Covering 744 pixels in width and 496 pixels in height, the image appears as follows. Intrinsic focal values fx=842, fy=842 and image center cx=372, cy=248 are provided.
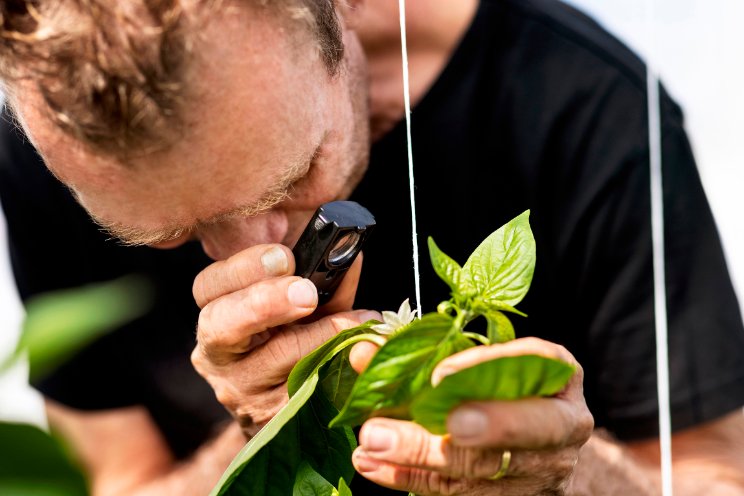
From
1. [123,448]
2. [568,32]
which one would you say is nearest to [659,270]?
[568,32]

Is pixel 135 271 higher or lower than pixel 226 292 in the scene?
lower

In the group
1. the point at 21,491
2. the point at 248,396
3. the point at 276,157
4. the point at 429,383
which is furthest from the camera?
the point at 248,396

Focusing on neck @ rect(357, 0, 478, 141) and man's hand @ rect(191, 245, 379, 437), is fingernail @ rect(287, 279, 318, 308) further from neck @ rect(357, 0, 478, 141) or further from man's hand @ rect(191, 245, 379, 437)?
neck @ rect(357, 0, 478, 141)

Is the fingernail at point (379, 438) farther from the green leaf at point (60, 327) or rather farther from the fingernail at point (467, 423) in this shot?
the green leaf at point (60, 327)

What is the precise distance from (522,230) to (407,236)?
584 millimetres

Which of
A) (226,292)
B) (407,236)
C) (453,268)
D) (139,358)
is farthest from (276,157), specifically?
(139,358)

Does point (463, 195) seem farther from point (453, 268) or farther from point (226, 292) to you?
Answer: point (453, 268)

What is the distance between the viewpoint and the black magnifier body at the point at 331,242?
2.28 feet

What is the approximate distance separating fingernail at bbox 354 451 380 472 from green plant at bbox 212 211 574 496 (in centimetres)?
2

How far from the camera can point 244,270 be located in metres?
0.80

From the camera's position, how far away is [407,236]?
3.81ft

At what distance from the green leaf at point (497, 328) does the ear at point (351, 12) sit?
47 cm

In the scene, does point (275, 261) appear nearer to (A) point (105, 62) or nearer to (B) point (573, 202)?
(A) point (105, 62)

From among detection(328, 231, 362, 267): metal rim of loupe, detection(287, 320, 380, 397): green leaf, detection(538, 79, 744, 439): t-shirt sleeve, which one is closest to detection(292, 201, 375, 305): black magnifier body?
detection(328, 231, 362, 267): metal rim of loupe
